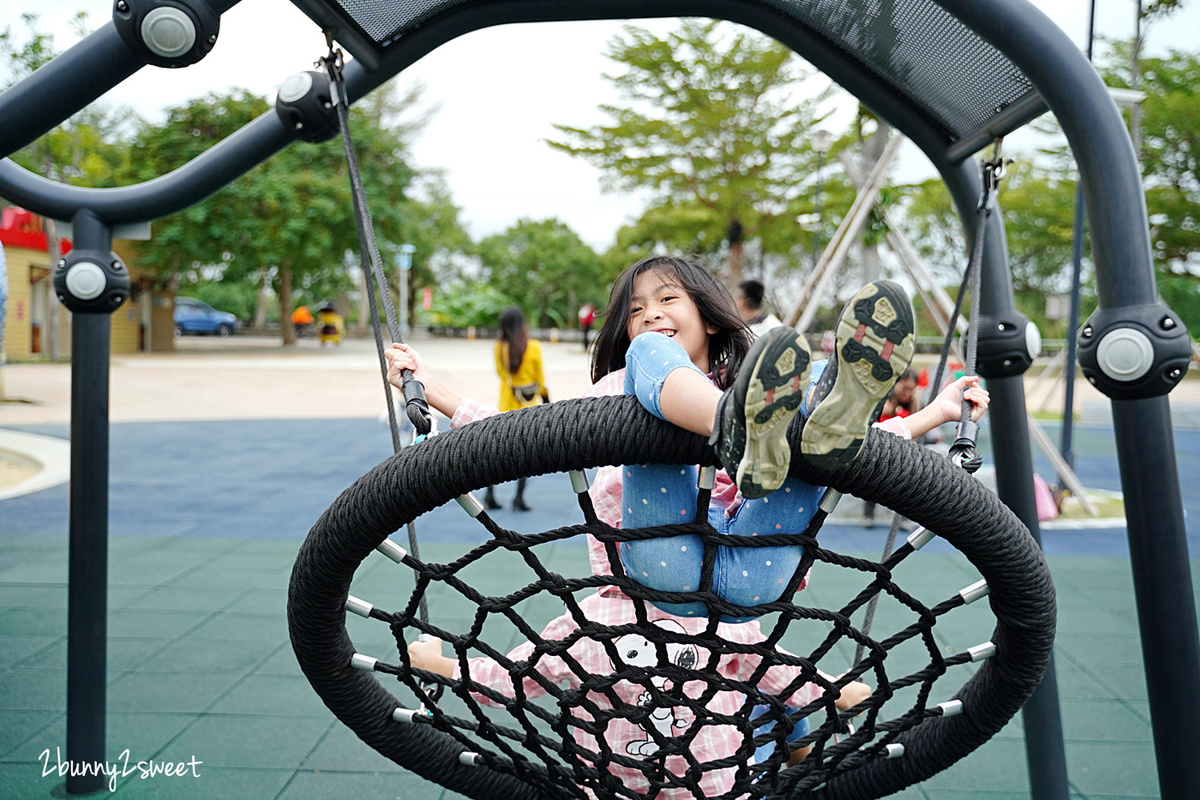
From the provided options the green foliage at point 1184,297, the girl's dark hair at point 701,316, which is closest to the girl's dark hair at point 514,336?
the girl's dark hair at point 701,316

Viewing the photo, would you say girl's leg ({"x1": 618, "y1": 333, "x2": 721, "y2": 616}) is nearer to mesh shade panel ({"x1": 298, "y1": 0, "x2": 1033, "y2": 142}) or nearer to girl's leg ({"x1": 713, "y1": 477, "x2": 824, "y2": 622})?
girl's leg ({"x1": 713, "y1": 477, "x2": 824, "y2": 622})

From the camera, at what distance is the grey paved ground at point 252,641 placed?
2270mm

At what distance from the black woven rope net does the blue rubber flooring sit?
1.04 meters

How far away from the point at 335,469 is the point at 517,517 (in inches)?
94.4

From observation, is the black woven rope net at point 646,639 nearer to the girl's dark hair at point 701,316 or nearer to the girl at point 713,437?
the girl at point 713,437

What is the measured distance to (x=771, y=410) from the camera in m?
0.86

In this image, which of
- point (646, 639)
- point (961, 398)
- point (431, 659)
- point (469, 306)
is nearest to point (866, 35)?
point (961, 398)

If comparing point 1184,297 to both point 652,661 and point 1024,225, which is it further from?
point 652,661

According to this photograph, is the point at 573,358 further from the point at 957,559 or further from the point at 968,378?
the point at 968,378

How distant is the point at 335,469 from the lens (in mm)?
7172

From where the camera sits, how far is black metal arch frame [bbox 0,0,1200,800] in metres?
1.31

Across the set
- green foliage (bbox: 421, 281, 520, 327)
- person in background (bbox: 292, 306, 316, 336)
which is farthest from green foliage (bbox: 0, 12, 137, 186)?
green foliage (bbox: 421, 281, 520, 327)

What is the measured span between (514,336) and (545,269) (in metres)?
32.4

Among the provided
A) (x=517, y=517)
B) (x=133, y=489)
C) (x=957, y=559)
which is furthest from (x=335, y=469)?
(x=957, y=559)
